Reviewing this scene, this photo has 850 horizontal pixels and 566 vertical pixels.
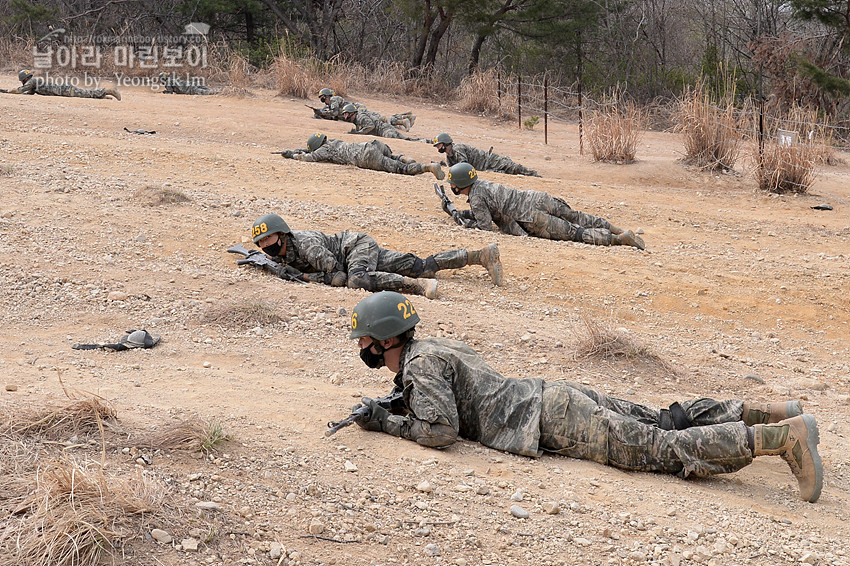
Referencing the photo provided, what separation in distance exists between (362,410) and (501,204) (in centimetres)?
550

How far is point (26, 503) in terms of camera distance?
3.00 metres

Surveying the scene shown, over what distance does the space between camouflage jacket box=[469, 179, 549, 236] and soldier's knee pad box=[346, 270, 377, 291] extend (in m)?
2.40

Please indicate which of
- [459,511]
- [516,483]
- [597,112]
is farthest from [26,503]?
[597,112]

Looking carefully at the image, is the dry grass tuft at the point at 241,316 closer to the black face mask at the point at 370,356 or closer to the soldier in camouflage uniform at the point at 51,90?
the black face mask at the point at 370,356

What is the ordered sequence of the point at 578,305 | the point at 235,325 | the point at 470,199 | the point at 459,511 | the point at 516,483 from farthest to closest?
the point at 470,199, the point at 578,305, the point at 235,325, the point at 516,483, the point at 459,511

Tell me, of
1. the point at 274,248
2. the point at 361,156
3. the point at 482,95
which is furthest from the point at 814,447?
the point at 482,95

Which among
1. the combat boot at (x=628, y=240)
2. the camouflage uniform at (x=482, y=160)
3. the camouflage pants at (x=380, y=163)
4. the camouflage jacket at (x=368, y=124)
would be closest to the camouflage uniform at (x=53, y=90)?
the camouflage jacket at (x=368, y=124)

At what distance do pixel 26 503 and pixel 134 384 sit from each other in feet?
5.68

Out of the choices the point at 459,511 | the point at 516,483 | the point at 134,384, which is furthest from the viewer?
the point at 134,384

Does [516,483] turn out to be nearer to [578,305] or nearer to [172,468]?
[172,468]

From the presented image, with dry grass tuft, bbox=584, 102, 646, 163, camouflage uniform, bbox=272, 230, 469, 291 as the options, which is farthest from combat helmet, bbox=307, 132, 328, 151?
camouflage uniform, bbox=272, 230, 469, 291

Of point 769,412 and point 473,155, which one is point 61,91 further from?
point 769,412

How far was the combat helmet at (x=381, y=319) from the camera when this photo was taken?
4.09 m

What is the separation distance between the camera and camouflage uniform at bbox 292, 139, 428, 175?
38.0ft
